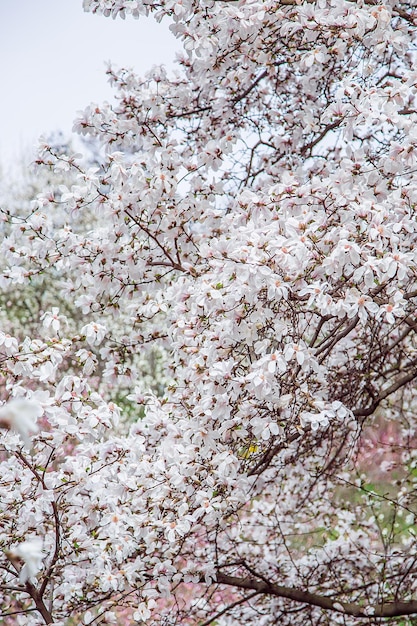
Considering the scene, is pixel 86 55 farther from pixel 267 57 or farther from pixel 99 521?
pixel 99 521

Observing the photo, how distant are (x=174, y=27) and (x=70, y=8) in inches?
54.0

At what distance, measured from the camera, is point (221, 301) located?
8.64 ft

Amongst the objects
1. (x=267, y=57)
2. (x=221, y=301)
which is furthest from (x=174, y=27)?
(x=221, y=301)

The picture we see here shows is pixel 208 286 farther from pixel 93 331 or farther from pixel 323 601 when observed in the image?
pixel 323 601

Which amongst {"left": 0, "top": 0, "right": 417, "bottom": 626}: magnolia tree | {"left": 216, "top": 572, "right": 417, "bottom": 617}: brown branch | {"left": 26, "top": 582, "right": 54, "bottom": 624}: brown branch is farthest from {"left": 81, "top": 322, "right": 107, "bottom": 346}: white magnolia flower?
{"left": 216, "top": 572, "right": 417, "bottom": 617}: brown branch

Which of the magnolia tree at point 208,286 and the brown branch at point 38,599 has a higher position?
the magnolia tree at point 208,286

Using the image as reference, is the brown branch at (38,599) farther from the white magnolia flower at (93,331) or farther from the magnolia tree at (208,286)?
the white magnolia flower at (93,331)

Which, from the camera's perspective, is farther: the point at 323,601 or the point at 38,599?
the point at 323,601

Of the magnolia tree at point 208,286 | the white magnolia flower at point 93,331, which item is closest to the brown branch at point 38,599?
the magnolia tree at point 208,286

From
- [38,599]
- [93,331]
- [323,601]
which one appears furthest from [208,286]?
[323,601]

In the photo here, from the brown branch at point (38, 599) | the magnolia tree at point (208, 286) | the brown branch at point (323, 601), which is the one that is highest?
the magnolia tree at point (208, 286)

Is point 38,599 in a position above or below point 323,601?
below

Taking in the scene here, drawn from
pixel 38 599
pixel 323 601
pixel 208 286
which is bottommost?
pixel 38 599

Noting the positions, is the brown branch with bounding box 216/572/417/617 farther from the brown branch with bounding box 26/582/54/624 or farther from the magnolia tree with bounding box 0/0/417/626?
the brown branch with bounding box 26/582/54/624
